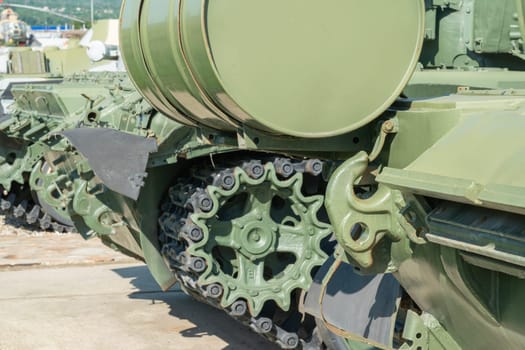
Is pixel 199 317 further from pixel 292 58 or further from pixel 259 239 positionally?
pixel 292 58

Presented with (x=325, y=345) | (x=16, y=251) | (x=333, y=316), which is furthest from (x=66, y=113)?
Result: (x=333, y=316)

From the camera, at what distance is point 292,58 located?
3.18 m

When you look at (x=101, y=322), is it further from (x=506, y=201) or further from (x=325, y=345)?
(x=506, y=201)

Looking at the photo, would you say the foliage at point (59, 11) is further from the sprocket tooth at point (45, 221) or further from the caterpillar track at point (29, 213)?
the sprocket tooth at point (45, 221)

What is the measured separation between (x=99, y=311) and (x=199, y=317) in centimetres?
93

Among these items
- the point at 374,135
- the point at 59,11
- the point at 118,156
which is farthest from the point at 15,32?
the point at 59,11

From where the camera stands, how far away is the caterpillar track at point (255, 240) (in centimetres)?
643

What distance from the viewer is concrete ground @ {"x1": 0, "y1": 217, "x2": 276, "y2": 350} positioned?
24.7 ft

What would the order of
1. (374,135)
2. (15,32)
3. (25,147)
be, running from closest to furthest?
(374,135) → (25,147) → (15,32)

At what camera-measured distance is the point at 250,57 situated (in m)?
3.13

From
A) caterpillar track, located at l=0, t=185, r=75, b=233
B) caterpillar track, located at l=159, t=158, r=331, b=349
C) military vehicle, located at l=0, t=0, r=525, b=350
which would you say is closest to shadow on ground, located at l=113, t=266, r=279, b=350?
caterpillar track, located at l=159, t=158, r=331, b=349

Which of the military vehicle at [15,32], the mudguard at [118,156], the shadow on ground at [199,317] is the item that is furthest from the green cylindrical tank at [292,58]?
the military vehicle at [15,32]

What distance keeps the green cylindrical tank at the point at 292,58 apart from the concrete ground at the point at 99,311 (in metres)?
4.18

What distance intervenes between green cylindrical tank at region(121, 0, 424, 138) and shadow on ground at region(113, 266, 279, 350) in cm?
417
